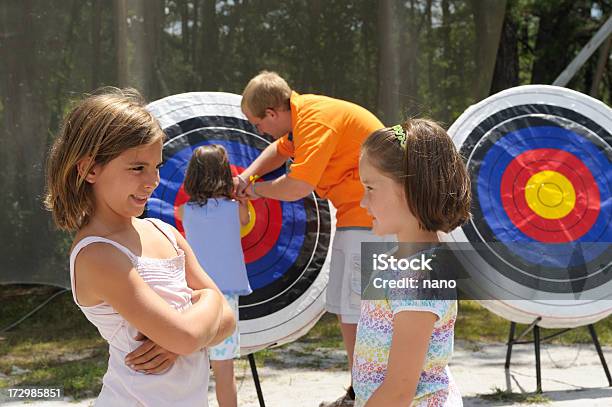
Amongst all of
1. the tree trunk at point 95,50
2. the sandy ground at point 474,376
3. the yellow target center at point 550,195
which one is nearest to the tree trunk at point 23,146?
the tree trunk at point 95,50

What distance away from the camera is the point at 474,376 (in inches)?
164

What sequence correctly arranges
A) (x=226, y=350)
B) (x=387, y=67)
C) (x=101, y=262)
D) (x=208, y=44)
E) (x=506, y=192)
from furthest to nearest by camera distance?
(x=387, y=67), (x=208, y=44), (x=506, y=192), (x=226, y=350), (x=101, y=262)

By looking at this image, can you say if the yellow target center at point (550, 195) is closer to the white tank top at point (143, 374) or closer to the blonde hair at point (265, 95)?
the blonde hair at point (265, 95)

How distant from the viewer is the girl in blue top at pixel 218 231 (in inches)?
124

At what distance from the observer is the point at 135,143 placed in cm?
153

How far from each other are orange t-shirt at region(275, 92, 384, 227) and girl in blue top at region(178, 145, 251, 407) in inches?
11.7

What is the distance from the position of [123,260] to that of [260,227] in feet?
6.97

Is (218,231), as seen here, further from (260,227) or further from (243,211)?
(260,227)

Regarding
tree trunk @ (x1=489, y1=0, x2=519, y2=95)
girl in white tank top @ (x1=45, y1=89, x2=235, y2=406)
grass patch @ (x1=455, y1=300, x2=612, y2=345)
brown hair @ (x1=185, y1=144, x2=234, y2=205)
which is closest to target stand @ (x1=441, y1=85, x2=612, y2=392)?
brown hair @ (x1=185, y1=144, x2=234, y2=205)

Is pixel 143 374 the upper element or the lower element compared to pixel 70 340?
upper

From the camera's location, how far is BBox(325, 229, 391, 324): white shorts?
319 centimetres

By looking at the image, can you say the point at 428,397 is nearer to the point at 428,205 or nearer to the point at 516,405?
the point at 428,205

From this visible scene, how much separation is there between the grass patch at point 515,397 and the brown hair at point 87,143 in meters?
2.54

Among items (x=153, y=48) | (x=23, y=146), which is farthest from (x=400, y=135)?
(x=23, y=146)
